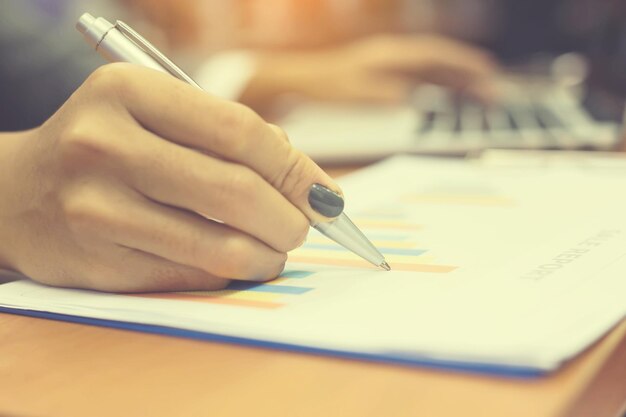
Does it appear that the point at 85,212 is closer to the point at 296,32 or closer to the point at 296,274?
the point at 296,274

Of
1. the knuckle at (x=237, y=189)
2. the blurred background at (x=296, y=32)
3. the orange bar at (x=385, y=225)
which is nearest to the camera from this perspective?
the knuckle at (x=237, y=189)

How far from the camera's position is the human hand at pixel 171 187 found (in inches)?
12.4

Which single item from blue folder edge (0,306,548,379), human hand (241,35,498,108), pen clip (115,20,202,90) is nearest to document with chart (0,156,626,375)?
blue folder edge (0,306,548,379)

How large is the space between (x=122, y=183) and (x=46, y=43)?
737 millimetres

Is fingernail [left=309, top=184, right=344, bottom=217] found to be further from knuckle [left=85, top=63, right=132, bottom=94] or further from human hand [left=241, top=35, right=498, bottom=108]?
human hand [left=241, top=35, right=498, bottom=108]

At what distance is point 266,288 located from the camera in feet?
1.06

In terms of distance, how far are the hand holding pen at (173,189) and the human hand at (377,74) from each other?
73 centimetres

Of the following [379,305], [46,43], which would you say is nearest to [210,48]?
[46,43]

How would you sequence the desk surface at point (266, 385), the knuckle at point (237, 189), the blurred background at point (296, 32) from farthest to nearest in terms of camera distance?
the blurred background at point (296, 32)
the knuckle at point (237, 189)
the desk surface at point (266, 385)

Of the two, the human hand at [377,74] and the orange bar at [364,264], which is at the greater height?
the human hand at [377,74]

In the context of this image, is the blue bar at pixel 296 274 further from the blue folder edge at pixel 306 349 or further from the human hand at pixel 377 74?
the human hand at pixel 377 74

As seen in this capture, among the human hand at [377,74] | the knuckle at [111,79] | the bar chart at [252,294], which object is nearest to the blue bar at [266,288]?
the bar chart at [252,294]

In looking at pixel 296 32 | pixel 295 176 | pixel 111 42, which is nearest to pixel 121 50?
pixel 111 42

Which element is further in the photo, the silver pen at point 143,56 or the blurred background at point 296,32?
the blurred background at point 296,32
